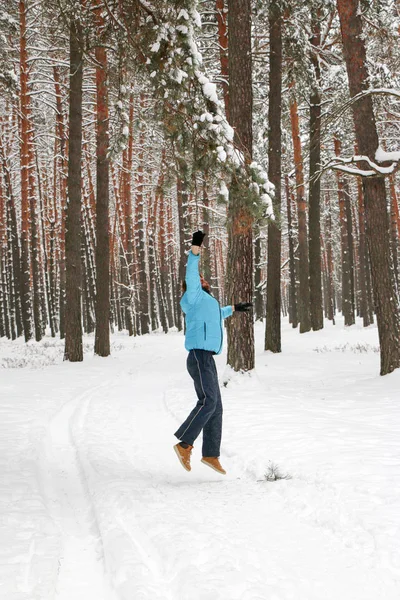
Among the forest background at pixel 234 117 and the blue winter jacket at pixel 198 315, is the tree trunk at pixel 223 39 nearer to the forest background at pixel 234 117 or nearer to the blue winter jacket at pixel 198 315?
the forest background at pixel 234 117

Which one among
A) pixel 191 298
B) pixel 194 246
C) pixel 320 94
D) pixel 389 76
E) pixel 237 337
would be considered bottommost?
pixel 237 337

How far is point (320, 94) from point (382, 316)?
37.2 feet

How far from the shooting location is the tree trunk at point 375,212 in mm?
9000

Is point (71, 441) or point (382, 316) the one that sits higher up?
point (382, 316)

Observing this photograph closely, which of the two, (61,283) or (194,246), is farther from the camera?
(61,283)

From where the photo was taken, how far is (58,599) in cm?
269

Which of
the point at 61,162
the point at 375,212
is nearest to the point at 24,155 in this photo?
the point at 61,162

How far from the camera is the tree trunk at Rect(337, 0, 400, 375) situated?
900 centimetres

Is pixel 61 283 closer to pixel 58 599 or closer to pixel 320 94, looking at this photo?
pixel 320 94

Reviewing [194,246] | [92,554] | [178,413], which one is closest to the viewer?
[92,554]

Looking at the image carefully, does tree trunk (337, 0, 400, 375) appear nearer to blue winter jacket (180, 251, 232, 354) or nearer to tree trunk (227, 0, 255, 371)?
tree trunk (227, 0, 255, 371)

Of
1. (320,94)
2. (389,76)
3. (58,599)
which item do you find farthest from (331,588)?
(320,94)

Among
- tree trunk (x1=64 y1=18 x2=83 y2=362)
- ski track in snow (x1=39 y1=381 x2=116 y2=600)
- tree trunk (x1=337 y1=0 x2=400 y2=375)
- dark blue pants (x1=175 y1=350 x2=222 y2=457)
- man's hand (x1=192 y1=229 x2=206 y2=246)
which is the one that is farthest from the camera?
tree trunk (x1=64 y1=18 x2=83 y2=362)

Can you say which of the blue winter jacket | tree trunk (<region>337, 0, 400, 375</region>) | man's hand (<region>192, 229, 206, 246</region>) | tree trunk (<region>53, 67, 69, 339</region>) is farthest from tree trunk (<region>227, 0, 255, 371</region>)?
tree trunk (<region>53, 67, 69, 339</region>)
